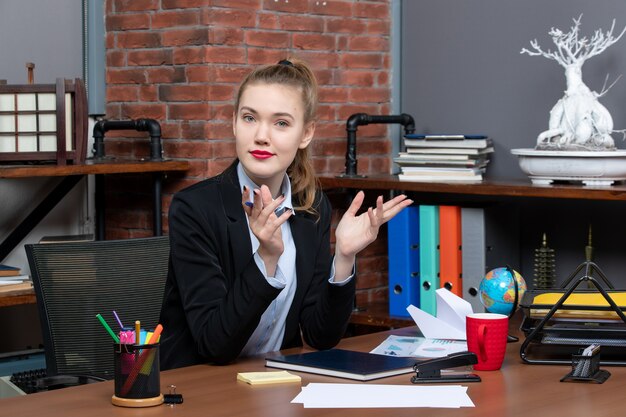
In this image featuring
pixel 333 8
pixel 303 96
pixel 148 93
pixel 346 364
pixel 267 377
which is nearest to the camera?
pixel 267 377

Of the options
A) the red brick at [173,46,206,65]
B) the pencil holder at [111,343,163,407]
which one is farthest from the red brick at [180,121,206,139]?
the pencil holder at [111,343,163,407]

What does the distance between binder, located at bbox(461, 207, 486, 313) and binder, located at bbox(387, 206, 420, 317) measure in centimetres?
20

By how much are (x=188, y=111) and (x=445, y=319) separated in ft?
5.01

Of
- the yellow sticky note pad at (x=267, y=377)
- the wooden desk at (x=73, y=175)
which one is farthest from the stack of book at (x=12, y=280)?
the yellow sticky note pad at (x=267, y=377)

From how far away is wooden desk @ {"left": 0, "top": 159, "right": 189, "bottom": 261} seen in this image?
3164mm

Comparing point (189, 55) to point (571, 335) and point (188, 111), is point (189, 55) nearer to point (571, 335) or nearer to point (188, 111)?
point (188, 111)

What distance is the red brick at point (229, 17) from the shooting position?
11.4 feet

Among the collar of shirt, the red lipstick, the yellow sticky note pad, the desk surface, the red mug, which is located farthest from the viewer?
the collar of shirt

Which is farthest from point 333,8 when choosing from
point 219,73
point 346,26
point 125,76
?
point 125,76

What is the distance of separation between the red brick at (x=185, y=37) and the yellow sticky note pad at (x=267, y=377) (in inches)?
70.2

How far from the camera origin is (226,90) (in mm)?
3547

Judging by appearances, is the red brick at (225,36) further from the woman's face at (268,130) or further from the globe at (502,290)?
the globe at (502,290)

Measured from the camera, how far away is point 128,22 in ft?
12.3

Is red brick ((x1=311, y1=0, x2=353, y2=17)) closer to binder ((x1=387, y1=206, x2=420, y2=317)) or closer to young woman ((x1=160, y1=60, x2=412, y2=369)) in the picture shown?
binder ((x1=387, y1=206, x2=420, y2=317))
